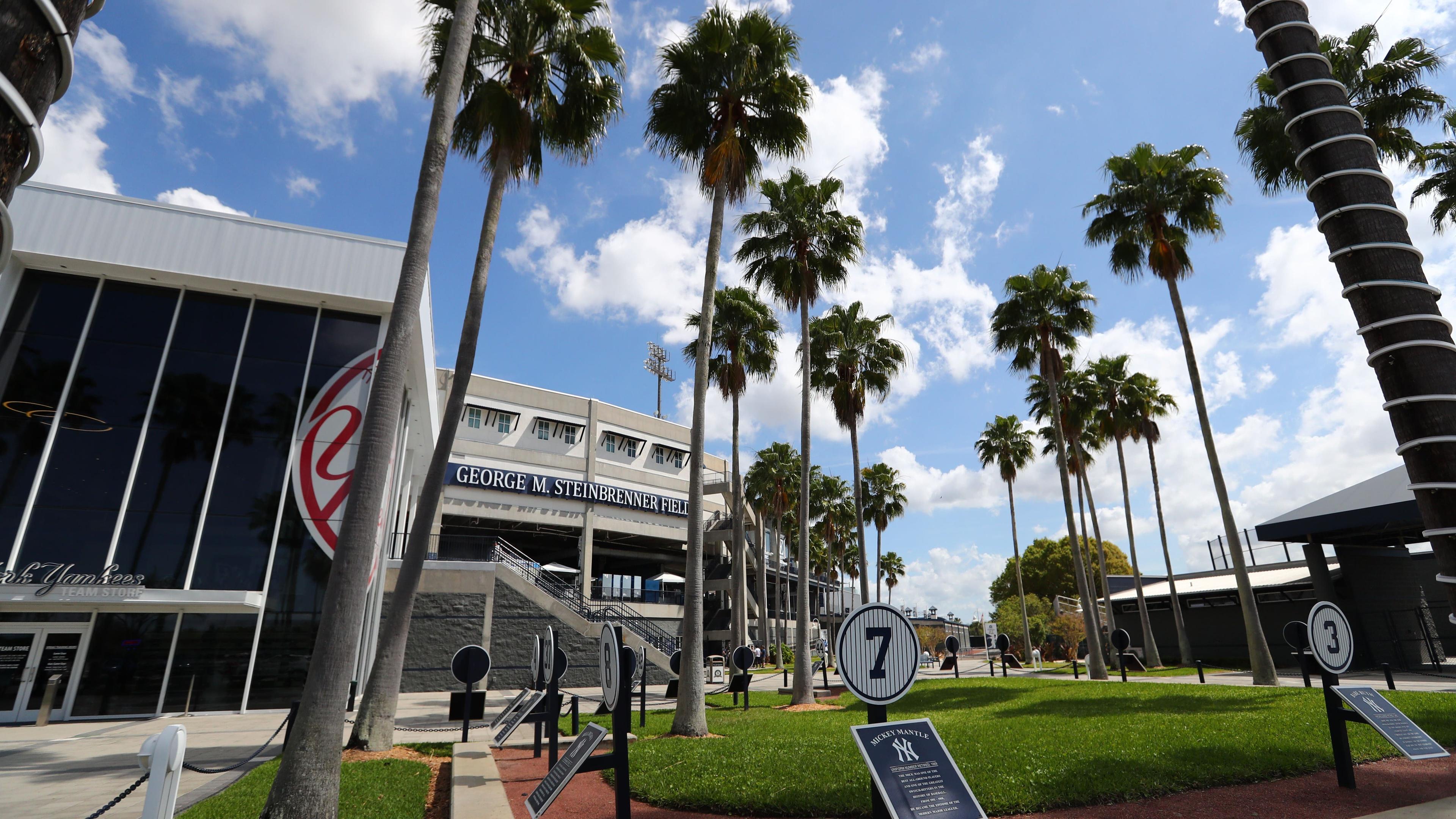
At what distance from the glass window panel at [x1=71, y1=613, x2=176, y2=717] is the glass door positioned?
103 cm

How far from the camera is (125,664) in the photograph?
56.1 feet

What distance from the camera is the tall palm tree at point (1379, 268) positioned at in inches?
143

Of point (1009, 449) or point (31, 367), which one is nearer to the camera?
point (31, 367)

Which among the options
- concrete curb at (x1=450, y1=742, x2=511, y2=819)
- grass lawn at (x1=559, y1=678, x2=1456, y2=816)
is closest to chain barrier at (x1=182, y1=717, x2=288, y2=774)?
concrete curb at (x1=450, y1=742, x2=511, y2=819)

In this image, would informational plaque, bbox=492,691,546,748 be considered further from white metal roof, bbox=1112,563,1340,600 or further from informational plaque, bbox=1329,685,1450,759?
white metal roof, bbox=1112,563,1340,600

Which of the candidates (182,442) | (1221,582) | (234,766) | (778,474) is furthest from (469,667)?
(1221,582)

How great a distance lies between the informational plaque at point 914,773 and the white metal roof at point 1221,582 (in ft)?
106

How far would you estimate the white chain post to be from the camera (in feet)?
11.9

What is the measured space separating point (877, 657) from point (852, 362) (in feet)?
79.2

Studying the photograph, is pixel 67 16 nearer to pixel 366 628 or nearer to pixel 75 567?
pixel 75 567

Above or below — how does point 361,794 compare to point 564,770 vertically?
below

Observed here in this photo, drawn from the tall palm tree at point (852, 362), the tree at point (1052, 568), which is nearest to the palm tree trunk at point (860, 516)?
the tall palm tree at point (852, 362)

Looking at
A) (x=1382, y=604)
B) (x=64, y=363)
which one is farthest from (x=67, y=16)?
(x=1382, y=604)

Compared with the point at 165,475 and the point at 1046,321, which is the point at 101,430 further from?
the point at 1046,321
